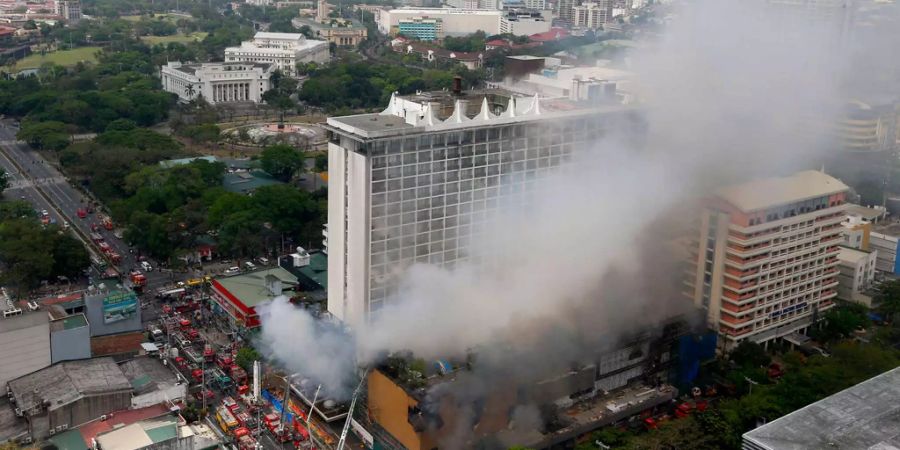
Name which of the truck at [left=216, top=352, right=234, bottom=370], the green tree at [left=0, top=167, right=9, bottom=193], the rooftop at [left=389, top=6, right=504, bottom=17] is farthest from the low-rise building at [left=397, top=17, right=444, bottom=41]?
the truck at [left=216, top=352, right=234, bottom=370]

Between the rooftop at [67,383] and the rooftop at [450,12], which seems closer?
the rooftop at [67,383]

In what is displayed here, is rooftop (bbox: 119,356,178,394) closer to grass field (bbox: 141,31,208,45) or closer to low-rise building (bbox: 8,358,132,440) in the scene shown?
low-rise building (bbox: 8,358,132,440)

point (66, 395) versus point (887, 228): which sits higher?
point (887, 228)

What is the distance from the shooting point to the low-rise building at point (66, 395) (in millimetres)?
14461

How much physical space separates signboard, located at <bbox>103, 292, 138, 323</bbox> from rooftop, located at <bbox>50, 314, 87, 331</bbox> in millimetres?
932

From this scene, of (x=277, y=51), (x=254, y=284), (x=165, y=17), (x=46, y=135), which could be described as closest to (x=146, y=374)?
(x=254, y=284)

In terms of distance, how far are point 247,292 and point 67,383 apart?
14.5ft

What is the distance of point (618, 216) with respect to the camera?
16.9 metres

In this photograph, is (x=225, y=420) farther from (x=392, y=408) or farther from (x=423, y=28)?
(x=423, y=28)

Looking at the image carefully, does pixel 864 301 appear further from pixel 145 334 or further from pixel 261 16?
pixel 261 16

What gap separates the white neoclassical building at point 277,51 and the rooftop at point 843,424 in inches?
1529

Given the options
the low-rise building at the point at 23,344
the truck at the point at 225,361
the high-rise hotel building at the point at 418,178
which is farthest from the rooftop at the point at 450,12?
the low-rise building at the point at 23,344

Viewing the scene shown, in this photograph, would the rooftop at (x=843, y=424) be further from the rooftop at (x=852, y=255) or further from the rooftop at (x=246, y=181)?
the rooftop at (x=246, y=181)

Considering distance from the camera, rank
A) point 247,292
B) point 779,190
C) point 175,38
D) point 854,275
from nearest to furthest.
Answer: point 779,190
point 247,292
point 854,275
point 175,38
